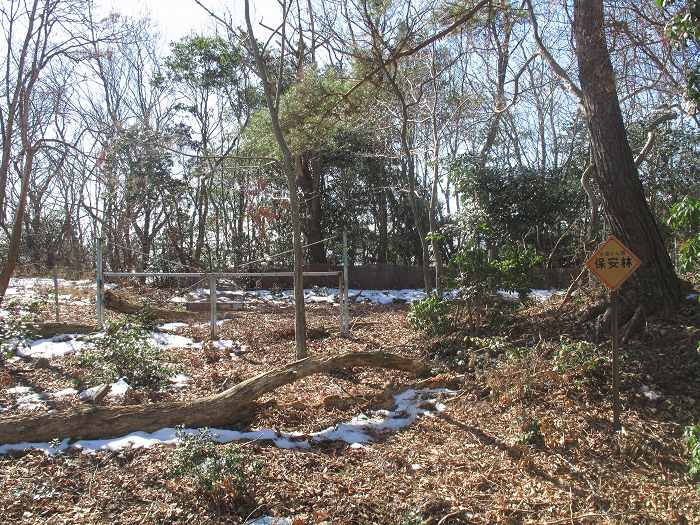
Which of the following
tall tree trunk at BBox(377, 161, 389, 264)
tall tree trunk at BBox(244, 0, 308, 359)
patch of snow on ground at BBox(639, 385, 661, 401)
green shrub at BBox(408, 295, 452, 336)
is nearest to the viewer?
patch of snow on ground at BBox(639, 385, 661, 401)

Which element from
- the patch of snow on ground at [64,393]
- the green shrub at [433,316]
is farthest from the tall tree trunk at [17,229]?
the green shrub at [433,316]

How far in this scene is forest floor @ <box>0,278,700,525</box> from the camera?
3.81 m

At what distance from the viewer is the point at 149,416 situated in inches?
191

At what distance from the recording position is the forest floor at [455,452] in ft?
12.5

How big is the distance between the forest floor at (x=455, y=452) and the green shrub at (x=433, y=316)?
577 mm

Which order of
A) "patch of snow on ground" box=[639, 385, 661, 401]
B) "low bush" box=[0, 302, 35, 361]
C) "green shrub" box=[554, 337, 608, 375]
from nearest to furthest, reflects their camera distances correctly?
"patch of snow on ground" box=[639, 385, 661, 401] → "green shrub" box=[554, 337, 608, 375] → "low bush" box=[0, 302, 35, 361]

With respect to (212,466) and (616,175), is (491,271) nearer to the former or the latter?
(616,175)

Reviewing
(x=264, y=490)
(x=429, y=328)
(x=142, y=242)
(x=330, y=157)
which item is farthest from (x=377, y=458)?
(x=142, y=242)

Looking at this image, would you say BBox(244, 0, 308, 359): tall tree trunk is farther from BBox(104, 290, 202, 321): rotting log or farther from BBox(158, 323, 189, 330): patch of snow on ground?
BBox(104, 290, 202, 321): rotting log

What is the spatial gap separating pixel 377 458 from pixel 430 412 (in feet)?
4.27

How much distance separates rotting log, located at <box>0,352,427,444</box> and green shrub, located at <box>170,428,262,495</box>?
784mm

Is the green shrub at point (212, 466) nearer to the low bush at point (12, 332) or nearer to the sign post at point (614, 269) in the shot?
the sign post at point (614, 269)

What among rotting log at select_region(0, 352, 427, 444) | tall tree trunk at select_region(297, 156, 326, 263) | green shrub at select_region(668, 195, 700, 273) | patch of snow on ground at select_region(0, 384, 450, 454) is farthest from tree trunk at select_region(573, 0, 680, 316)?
tall tree trunk at select_region(297, 156, 326, 263)

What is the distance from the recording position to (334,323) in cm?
1079
